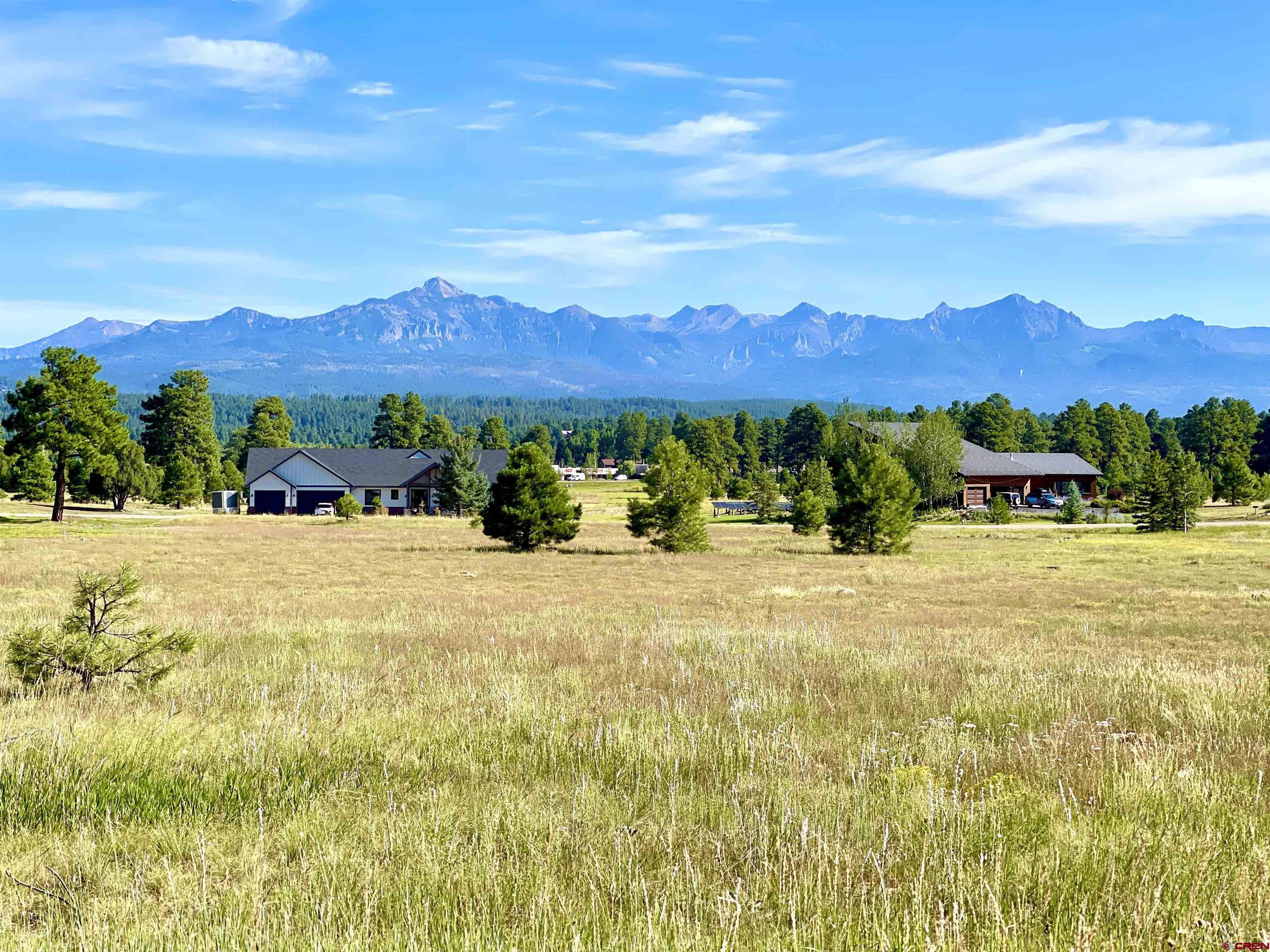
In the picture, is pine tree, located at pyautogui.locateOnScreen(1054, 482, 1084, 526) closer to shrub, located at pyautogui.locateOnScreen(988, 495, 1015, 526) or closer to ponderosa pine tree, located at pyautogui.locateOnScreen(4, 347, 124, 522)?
shrub, located at pyautogui.locateOnScreen(988, 495, 1015, 526)

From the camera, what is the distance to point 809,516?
181 ft

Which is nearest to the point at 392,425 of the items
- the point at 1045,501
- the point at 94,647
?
the point at 1045,501

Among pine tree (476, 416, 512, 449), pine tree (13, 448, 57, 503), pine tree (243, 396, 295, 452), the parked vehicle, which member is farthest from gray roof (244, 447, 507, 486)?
the parked vehicle

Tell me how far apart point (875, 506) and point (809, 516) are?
13241 mm

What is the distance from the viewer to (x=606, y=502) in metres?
100

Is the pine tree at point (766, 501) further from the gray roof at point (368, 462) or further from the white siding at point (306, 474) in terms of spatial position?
the white siding at point (306, 474)

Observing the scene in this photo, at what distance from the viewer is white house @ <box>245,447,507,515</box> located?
292 ft

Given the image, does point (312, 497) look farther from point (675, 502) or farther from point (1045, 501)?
point (1045, 501)

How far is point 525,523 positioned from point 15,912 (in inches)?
1470

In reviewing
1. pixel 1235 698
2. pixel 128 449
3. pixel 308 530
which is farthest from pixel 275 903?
pixel 128 449

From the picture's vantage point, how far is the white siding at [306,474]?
3519 inches

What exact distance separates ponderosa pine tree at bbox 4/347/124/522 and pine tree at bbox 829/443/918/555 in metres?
42.5

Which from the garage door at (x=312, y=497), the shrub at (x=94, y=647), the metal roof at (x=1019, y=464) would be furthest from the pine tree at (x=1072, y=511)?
the shrub at (x=94, y=647)

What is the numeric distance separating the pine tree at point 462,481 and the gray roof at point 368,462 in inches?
373
